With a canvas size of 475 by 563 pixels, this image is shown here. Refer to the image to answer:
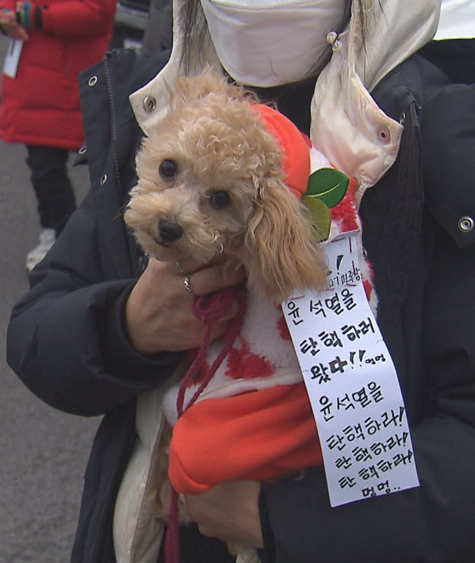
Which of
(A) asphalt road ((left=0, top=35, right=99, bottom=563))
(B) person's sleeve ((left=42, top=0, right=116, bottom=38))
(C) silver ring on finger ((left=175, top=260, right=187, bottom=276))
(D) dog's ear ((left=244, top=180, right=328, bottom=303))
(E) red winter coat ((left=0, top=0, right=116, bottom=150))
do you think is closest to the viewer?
(D) dog's ear ((left=244, top=180, right=328, bottom=303))

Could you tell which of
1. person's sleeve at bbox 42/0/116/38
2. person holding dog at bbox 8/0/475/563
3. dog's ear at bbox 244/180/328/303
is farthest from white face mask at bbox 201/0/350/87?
person's sleeve at bbox 42/0/116/38

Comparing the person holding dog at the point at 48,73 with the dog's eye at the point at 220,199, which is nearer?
the dog's eye at the point at 220,199

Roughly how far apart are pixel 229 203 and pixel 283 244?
0.30 ft

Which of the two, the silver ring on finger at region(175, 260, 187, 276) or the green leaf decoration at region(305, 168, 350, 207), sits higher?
the green leaf decoration at region(305, 168, 350, 207)

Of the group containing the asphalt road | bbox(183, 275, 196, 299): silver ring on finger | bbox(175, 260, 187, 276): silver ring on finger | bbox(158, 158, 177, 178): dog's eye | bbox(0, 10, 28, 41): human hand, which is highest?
bbox(158, 158, 177, 178): dog's eye

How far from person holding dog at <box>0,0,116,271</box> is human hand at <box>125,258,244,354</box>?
2494 millimetres

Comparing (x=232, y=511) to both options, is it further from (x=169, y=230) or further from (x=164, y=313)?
(x=169, y=230)

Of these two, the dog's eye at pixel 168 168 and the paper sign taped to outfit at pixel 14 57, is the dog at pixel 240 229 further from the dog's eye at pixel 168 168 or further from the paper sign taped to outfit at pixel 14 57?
the paper sign taped to outfit at pixel 14 57

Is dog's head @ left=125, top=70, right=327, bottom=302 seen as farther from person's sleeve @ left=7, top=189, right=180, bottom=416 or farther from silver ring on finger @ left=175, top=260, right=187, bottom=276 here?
person's sleeve @ left=7, top=189, right=180, bottom=416

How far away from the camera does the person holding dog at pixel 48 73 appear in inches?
133

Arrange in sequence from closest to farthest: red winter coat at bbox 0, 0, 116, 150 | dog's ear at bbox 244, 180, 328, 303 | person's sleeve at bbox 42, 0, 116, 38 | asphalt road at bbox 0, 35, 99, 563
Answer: dog's ear at bbox 244, 180, 328, 303
asphalt road at bbox 0, 35, 99, 563
person's sleeve at bbox 42, 0, 116, 38
red winter coat at bbox 0, 0, 116, 150

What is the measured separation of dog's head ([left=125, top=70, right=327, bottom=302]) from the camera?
0.98 m

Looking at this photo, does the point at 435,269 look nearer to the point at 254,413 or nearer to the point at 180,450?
the point at 254,413

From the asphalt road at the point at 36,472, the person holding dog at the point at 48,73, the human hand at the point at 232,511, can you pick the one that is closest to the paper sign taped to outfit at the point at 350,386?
the human hand at the point at 232,511
